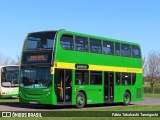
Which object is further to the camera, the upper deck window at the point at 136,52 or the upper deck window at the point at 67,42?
the upper deck window at the point at 136,52

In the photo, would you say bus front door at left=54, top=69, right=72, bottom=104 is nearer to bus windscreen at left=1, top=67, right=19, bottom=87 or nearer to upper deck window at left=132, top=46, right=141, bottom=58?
upper deck window at left=132, top=46, right=141, bottom=58

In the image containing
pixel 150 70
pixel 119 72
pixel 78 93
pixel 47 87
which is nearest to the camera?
pixel 47 87

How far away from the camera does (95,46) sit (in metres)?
25.3

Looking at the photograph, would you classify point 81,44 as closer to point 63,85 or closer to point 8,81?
point 63,85

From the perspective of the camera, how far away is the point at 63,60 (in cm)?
2261

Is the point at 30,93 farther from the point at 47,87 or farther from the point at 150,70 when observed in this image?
the point at 150,70

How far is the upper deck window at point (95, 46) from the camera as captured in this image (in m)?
24.9

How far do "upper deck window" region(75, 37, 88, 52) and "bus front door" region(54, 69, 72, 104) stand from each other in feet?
5.23

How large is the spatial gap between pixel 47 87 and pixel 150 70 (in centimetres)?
7182

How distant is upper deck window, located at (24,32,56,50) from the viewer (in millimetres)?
22453

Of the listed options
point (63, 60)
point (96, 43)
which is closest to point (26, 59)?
point (63, 60)

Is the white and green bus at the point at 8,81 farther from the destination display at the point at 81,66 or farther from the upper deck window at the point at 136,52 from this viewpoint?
the destination display at the point at 81,66

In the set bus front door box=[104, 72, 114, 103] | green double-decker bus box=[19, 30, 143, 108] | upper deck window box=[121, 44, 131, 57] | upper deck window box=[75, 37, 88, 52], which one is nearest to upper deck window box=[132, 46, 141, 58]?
upper deck window box=[121, 44, 131, 57]

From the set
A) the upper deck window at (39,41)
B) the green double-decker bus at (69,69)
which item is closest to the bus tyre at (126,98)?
the green double-decker bus at (69,69)
